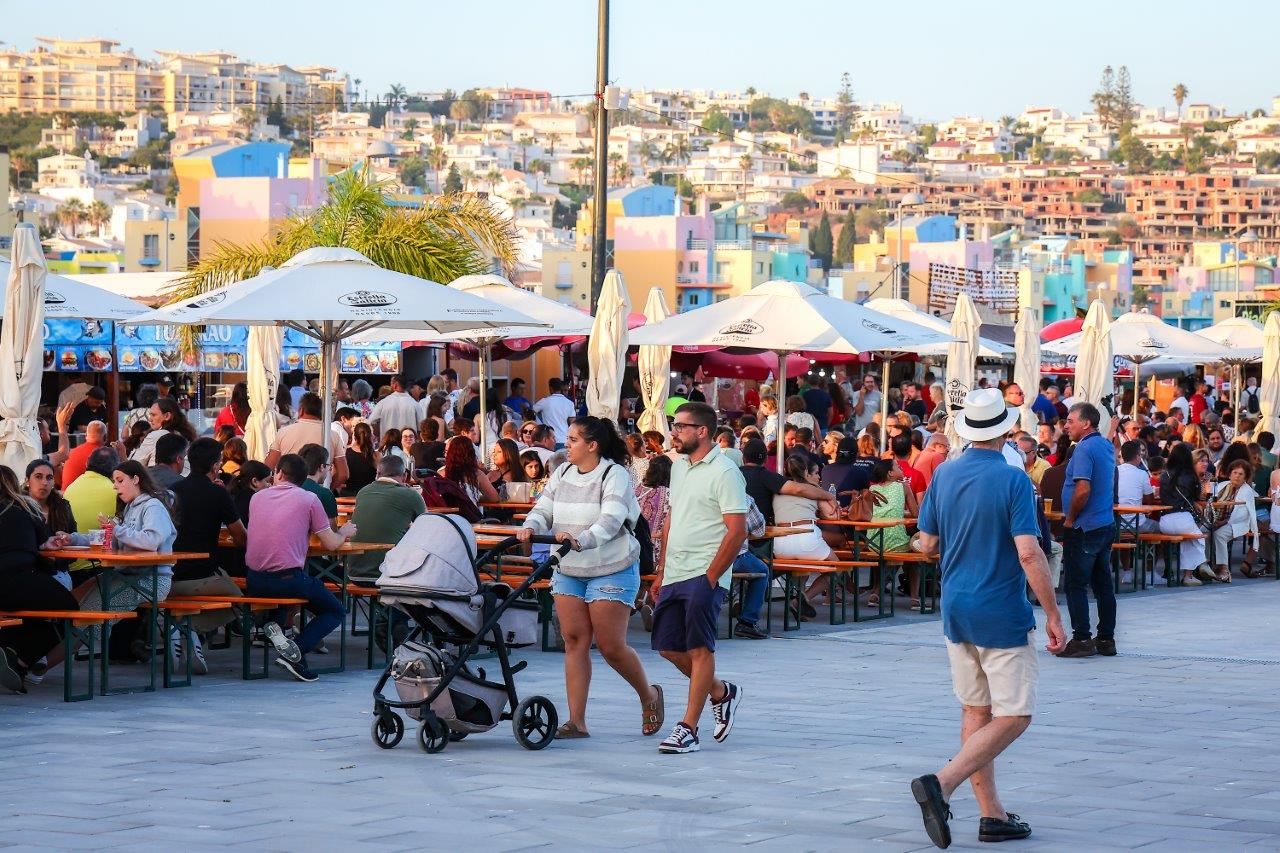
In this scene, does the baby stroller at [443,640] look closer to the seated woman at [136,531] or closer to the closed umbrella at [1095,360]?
the seated woman at [136,531]

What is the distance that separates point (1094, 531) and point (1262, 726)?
274 centimetres

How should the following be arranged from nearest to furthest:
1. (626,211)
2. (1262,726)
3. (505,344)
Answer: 1. (1262,726)
2. (505,344)
3. (626,211)

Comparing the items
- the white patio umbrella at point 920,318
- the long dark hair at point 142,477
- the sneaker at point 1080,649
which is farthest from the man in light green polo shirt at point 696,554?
the white patio umbrella at point 920,318

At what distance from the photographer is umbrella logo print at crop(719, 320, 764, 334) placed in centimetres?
1620

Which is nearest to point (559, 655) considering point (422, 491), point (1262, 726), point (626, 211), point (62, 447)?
point (422, 491)

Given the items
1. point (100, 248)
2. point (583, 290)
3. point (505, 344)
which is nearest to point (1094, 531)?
point (505, 344)

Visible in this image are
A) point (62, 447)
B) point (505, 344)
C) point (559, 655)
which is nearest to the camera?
point (559, 655)

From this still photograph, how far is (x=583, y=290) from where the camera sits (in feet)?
321

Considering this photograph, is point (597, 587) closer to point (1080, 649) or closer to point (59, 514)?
point (59, 514)

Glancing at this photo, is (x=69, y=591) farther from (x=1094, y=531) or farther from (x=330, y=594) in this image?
(x=1094, y=531)

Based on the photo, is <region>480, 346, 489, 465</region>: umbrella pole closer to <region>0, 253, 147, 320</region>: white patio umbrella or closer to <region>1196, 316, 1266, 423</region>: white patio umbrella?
<region>0, 253, 147, 320</region>: white patio umbrella

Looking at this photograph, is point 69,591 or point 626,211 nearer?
point 69,591

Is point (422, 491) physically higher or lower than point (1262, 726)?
higher

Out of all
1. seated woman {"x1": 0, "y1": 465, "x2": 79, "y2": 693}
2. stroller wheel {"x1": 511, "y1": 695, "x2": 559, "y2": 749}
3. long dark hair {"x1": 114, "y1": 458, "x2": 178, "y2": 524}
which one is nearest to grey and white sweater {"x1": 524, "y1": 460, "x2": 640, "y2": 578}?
stroller wheel {"x1": 511, "y1": 695, "x2": 559, "y2": 749}
